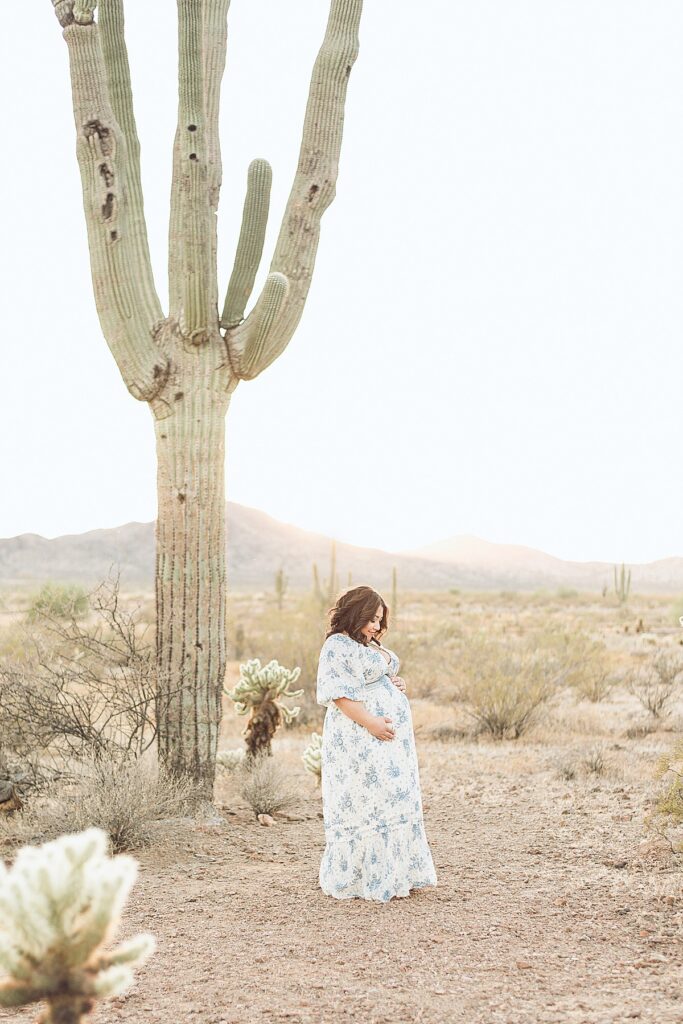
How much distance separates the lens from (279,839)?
7.24 meters

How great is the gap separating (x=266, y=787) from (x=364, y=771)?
2604 millimetres

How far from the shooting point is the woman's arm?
5.51 m

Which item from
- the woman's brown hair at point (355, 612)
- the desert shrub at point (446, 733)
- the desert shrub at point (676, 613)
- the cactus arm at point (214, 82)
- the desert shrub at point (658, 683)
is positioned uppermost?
the cactus arm at point (214, 82)

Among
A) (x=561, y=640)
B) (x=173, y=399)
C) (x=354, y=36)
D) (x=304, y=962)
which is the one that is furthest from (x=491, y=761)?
(x=561, y=640)

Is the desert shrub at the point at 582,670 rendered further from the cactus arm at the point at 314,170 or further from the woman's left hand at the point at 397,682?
the woman's left hand at the point at 397,682

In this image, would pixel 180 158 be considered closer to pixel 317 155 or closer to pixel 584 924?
pixel 317 155

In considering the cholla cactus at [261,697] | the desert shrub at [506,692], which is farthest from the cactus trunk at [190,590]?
the desert shrub at [506,692]

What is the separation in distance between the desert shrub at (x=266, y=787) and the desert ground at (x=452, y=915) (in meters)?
0.14

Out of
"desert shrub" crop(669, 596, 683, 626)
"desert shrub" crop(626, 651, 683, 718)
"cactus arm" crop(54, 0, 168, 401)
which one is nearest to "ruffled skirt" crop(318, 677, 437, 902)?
"cactus arm" crop(54, 0, 168, 401)

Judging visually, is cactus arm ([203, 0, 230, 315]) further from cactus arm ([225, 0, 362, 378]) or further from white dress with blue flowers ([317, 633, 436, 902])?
white dress with blue flowers ([317, 633, 436, 902])

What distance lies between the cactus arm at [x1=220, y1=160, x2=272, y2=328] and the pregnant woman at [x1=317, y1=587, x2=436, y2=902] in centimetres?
305

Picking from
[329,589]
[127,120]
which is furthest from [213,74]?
[329,589]

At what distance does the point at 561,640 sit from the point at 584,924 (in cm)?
1373

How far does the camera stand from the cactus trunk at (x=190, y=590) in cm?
704
